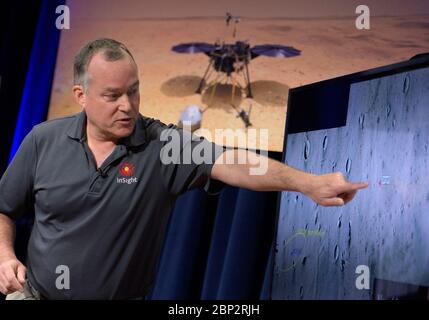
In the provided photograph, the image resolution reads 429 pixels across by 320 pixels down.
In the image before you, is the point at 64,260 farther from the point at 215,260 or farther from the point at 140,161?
the point at 215,260

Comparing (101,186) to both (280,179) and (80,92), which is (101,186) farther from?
(280,179)

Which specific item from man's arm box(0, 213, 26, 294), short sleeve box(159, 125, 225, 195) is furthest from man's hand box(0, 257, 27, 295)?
short sleeve box(159, 125, 225, 195)

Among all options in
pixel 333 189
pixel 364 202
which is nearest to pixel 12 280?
pixel 333 189

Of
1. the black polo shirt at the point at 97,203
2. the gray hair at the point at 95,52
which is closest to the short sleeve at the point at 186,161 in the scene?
the black polo shirt at the point at 97,203

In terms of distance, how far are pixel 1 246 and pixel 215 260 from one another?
140 centimetres

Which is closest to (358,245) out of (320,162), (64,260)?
(320,162)

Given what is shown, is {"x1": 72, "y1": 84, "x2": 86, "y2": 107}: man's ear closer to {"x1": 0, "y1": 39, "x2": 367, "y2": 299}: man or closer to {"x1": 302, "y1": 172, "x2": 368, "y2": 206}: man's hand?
{"x1": 0, "y1": 39, "x2": 367, "y2": 299}: man

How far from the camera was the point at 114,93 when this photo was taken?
5.36ft

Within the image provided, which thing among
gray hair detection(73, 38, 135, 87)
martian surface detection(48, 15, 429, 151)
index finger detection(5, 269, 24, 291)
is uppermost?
martian surface detection(48, 15, 429, 151)

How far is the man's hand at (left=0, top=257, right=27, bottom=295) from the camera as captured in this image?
138cm

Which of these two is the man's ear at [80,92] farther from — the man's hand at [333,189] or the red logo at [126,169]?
the man's hand at [333,189]

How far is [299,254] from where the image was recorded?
201 centimetres

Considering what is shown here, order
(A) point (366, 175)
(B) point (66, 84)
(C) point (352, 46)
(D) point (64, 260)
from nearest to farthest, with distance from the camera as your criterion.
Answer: (D) point (64, 260) < (A) point (366, 175) < (C) point (352, 46) < (B) point (66, 84)

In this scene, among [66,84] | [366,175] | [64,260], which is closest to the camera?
[64,260]
